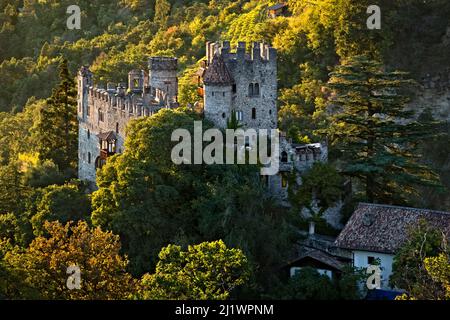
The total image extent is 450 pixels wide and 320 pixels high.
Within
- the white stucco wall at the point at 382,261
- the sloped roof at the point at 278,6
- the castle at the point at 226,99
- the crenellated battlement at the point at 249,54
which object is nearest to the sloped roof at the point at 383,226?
the white stucco wall at the point at 382,261

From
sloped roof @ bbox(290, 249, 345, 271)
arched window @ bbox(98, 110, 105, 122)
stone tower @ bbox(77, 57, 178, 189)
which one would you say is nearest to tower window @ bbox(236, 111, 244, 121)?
stone tower @ bbox(77, 57, 178, 189)

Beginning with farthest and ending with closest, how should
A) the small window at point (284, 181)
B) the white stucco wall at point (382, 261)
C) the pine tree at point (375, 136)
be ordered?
the pine tree at point (375, 136)
the small window at point (284, 181)
the white stucco wall at point (382, 261)

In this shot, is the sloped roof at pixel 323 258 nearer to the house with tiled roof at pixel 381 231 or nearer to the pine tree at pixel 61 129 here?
A: the house with tiled roof at pixel 381 231

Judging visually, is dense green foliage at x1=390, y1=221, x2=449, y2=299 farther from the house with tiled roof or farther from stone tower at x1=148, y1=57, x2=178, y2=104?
stone tower at x1=148, y1=57, x2=178, y2=104

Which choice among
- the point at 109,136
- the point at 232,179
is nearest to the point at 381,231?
the point at 232,179

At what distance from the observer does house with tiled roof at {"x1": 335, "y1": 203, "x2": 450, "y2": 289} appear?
187ft

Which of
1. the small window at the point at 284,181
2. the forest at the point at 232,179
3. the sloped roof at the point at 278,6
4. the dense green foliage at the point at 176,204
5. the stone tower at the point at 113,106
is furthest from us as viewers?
the sloped roof at the point at 278,6

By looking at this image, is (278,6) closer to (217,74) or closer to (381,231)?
(217,74)

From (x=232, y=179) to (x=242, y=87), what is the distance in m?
6.61

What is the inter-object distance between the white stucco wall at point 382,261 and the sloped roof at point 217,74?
12.1 metres

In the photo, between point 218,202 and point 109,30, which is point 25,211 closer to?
point 218,202

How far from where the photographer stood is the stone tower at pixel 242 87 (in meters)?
63.8

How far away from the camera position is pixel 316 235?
202 feet

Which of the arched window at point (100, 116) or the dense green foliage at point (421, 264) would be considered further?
the arched window at point (100, 116)
